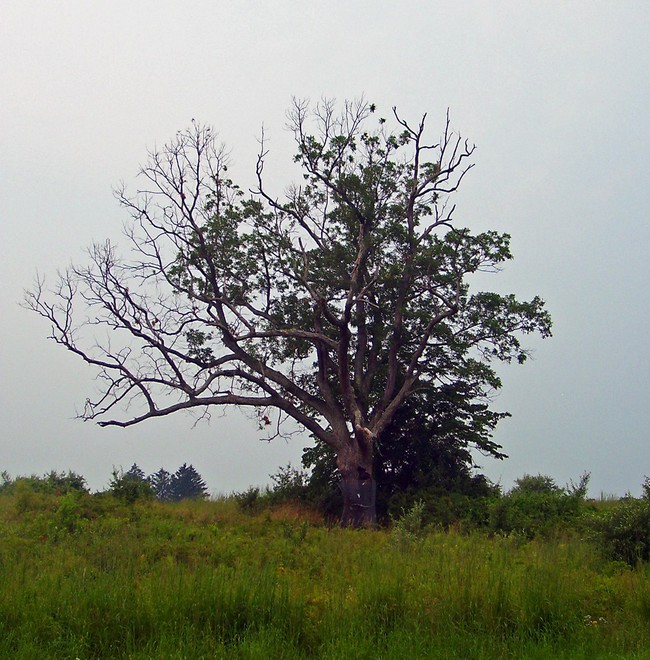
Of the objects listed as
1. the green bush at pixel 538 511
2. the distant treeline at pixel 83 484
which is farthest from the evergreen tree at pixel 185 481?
the green bush at pixel 538 511

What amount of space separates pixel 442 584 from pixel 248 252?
16828mm

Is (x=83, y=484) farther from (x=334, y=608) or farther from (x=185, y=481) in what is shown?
(x=185, y=481)

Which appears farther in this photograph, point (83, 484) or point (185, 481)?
point (185, 481)

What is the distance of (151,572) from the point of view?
32.6ft

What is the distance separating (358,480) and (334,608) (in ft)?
44.4

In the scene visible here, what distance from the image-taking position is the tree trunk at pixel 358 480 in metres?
21.4

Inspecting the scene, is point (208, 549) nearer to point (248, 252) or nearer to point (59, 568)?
point (59, 568)

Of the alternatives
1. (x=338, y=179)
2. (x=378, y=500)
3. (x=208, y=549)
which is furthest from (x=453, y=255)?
(x=208, y=549)

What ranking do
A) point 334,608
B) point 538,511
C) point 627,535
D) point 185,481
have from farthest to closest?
point 185,481 < point 538,511 < point 627,535 < point 334,608

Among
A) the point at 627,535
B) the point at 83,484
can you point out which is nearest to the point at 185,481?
the point at 83,484

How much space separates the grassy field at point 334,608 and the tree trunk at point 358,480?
9.72 m

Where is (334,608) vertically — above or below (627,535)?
below

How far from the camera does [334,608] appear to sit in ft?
27.3

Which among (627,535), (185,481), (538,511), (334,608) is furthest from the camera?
(185,481)
